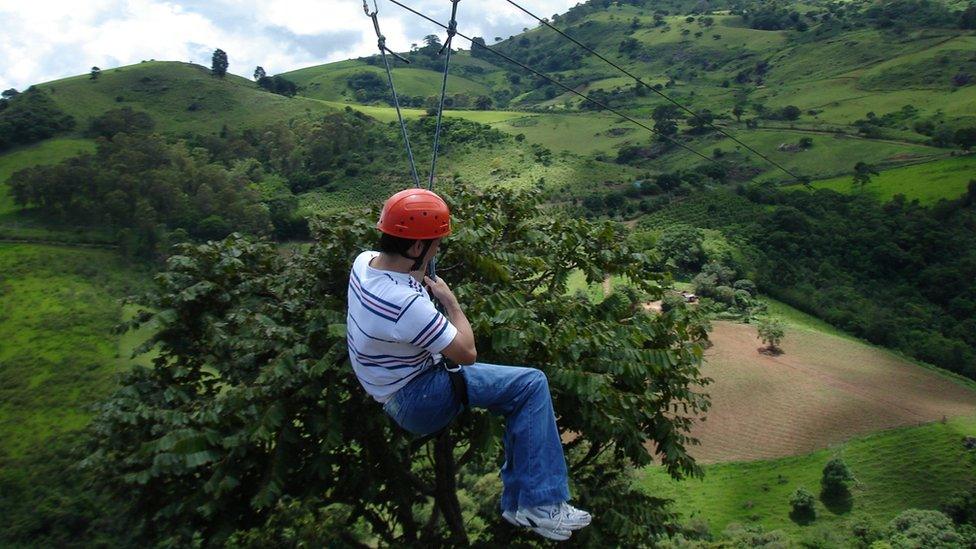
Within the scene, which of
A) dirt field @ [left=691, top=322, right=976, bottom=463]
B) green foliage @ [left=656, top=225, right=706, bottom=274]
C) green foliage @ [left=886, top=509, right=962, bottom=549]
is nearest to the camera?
green foliage @ [left=886, top=509, right=962, bottom=549]

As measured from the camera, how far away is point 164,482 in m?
7.81

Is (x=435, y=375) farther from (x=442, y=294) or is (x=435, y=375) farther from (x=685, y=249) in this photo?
(x=685, y=249)

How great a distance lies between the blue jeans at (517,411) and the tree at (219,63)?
12268 centimetres

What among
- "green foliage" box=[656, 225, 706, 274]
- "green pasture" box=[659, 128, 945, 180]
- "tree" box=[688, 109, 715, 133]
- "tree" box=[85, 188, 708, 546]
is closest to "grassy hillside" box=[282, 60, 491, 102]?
"tree" box=[688, 109, 715, 133]

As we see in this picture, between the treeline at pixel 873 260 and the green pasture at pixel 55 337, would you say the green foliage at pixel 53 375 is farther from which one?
the treeline at pixel 873 260

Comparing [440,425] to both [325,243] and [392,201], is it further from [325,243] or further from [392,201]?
[325,243]

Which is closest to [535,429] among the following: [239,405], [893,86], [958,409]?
[239,405]

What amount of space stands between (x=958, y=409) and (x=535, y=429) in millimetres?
44879

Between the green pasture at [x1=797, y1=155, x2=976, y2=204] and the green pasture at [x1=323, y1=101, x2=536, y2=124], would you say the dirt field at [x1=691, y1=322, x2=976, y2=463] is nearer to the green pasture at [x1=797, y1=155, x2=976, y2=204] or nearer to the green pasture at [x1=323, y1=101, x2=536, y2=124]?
the green pasture at [x1=797, y1=155, x2=976, y2=204]

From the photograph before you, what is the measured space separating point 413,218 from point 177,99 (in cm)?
11460

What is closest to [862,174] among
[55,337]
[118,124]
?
[55,337]

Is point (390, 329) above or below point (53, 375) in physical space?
above

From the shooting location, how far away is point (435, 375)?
4.08 m

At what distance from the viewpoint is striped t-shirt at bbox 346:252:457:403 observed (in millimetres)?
3619
